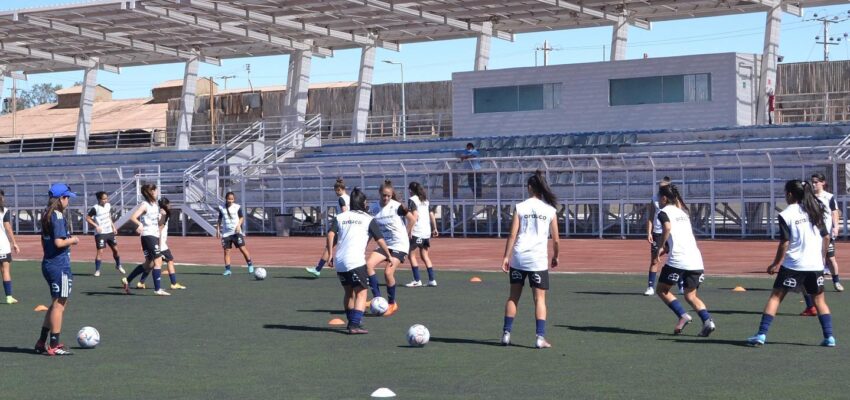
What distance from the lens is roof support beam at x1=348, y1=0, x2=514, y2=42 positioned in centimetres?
4281

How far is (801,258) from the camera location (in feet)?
43.3

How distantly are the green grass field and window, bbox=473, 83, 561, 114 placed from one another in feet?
87.8

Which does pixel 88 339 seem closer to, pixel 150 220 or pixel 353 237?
pixel 353 237

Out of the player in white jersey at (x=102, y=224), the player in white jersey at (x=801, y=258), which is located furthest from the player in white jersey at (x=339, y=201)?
the player in white jersey at (x=801, y=258)

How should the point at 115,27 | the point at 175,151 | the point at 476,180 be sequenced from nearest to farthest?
the point at 476,180
the point at 115,27
the point at 175,151

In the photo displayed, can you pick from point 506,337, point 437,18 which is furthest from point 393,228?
point 437,18

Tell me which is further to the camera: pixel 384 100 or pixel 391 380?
pixel 384 100

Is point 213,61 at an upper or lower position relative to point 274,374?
upper

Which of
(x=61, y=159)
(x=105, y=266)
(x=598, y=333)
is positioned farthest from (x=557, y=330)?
(x=61, y=159)

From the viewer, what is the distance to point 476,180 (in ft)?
139

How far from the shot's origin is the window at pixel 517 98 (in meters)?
46.7

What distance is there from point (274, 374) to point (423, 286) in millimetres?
10819

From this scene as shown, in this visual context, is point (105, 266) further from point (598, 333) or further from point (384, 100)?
point (384, 100)

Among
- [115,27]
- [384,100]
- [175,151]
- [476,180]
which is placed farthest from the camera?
[384,100]
